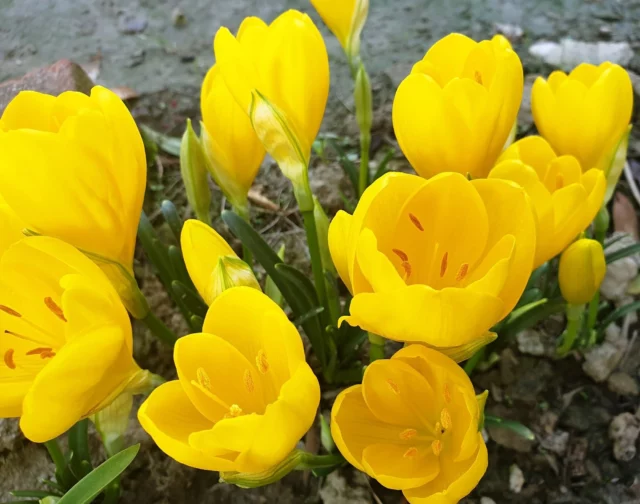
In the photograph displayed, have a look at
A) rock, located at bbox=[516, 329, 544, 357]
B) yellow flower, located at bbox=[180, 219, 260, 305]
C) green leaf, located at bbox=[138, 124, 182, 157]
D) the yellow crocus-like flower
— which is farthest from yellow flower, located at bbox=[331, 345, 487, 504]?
green leaf, located at bbox=[138, 124, 182, 157]

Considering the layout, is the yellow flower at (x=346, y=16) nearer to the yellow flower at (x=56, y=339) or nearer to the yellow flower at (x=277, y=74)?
the yellow flower at (x=277, y=74)

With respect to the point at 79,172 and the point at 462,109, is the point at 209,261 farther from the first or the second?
the point at 462,109

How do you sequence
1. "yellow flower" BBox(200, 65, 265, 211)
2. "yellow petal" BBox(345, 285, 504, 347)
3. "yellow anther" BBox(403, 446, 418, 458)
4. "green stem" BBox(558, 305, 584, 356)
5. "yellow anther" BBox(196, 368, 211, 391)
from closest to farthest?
"yellow petal" BBox(345, 285, 504, 347)
"yellow anther" BBox(196, 368, 211, 391)
"yellow anther" BBox(403, 446, 418, 458)
"yellow flower" BBox(200, 65, 265, 211)
"green stem" BBox(558, 305, 584, 356)

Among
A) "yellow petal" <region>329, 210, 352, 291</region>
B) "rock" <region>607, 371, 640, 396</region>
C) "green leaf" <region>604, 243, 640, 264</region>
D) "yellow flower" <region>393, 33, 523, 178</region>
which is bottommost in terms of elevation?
"rock" <region>607, 371, 640, 396</region>

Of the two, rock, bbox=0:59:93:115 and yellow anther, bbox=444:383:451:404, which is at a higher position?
rock, bbox=0:59:93:115

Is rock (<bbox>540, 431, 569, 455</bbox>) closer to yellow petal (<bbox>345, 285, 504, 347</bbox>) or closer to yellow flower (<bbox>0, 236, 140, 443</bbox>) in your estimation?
yellow petal (<bbox>345, 285, 504, 347</bbox>)

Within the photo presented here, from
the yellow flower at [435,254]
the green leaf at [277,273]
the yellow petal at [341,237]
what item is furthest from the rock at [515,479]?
the yellow petal at [341,237]

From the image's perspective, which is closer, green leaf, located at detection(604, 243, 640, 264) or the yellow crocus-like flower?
the yellow crocus-like flower
